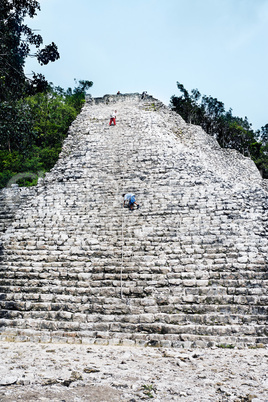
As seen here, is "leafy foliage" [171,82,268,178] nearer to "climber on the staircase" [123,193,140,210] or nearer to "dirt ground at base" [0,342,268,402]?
"climber on the staircase" [123,193,140,210]

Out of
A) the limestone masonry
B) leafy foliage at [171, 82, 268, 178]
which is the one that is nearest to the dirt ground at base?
the limestone masonry

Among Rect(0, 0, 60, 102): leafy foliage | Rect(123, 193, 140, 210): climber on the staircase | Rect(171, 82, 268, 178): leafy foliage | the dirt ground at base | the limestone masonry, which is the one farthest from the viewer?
Rect(171, 82, 268, 178): leafy foliage

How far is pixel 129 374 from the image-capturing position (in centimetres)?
295

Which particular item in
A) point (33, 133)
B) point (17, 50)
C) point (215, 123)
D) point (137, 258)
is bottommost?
point (137, 258)

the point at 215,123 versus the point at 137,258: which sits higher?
the point at 215,123

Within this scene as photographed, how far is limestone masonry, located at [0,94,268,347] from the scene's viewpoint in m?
4.46

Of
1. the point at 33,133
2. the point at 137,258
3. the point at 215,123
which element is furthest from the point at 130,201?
the point at 215,123

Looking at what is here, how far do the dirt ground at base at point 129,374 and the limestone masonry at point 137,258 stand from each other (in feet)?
1.39

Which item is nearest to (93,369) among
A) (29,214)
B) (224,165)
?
(29,214)

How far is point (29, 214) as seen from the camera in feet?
25.0

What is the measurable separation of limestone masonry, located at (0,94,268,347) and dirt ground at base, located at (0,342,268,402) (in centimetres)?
42

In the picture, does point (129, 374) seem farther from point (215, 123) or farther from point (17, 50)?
point (215, 123)

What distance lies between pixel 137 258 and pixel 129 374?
9.42 ft

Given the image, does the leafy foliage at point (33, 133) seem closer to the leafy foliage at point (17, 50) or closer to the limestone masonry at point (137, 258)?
the leafy foliage at point (17, 50)
